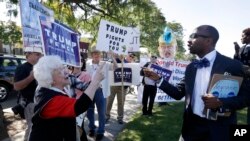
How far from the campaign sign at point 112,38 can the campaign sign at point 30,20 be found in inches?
89.7

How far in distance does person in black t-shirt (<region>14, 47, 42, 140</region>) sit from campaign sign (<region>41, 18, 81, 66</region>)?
2.24 feet

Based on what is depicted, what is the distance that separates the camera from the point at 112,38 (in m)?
7.91

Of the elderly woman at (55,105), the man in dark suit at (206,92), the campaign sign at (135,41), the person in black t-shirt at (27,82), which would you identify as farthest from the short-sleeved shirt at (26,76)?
the campaign sign at (135,41)

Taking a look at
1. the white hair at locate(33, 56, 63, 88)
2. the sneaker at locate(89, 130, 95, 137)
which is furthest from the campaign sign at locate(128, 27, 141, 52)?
the white hair at locate(33, 56, 63, 88)

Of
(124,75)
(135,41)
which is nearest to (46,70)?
(124,75)

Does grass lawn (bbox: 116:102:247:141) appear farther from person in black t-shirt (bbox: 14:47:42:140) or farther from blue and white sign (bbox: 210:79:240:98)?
blue and white sign (bbox: 210:79:240:98)

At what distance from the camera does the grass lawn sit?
7.19 meters

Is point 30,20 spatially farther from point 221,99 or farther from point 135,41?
point 135,41

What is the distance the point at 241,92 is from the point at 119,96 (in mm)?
5592

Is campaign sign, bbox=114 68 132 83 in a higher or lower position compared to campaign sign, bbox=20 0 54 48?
lower

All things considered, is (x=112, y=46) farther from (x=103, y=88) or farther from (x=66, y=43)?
(x=66, y=43)

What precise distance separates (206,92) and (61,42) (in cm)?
219

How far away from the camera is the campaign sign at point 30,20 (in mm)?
4809

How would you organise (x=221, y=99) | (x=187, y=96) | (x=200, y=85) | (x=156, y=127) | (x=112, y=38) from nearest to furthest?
(x=221, y=99), (x=200, y=85), (x=187, y=96), (x=112, y=38), (x=156, y=127)
